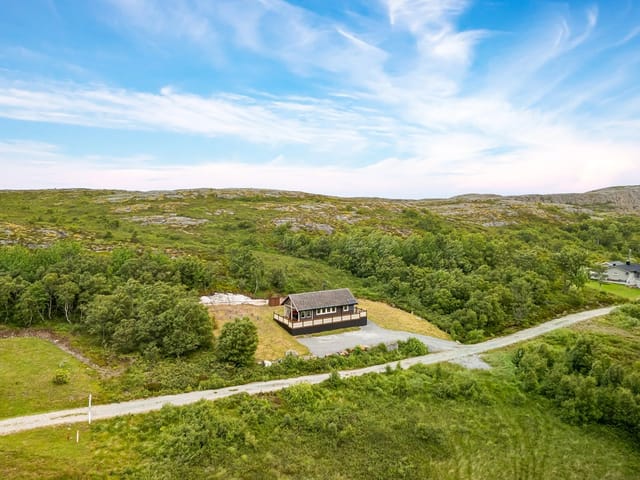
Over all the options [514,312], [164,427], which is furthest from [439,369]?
[514,312]

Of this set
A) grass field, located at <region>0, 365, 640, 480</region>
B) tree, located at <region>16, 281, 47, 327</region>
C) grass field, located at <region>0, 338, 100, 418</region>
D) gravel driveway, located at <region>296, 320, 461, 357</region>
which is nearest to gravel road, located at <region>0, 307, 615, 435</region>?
grass field, located at <region>0, 365, 640, 480</region>

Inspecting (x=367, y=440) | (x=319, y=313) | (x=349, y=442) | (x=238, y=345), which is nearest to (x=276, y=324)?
(x=319, y=313)

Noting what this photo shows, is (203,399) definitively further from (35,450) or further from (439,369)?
(439,369)

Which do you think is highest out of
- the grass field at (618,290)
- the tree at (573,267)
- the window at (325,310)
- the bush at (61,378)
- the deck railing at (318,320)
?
the tree at (573,267)

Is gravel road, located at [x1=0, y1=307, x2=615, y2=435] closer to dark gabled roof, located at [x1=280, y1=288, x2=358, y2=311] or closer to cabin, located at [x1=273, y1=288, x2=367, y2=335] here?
cabin, located at [x1=273, y1=288, x2=367, y2=335]

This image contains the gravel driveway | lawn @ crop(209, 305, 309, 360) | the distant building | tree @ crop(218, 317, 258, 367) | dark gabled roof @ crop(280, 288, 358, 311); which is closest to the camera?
tree @ crop(218, 317, 258, 367)

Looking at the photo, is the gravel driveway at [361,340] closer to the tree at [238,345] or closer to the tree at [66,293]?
the tree at [238,345]

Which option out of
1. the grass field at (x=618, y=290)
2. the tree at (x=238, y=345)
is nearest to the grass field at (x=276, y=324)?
the tree at (x=238, y=345)
